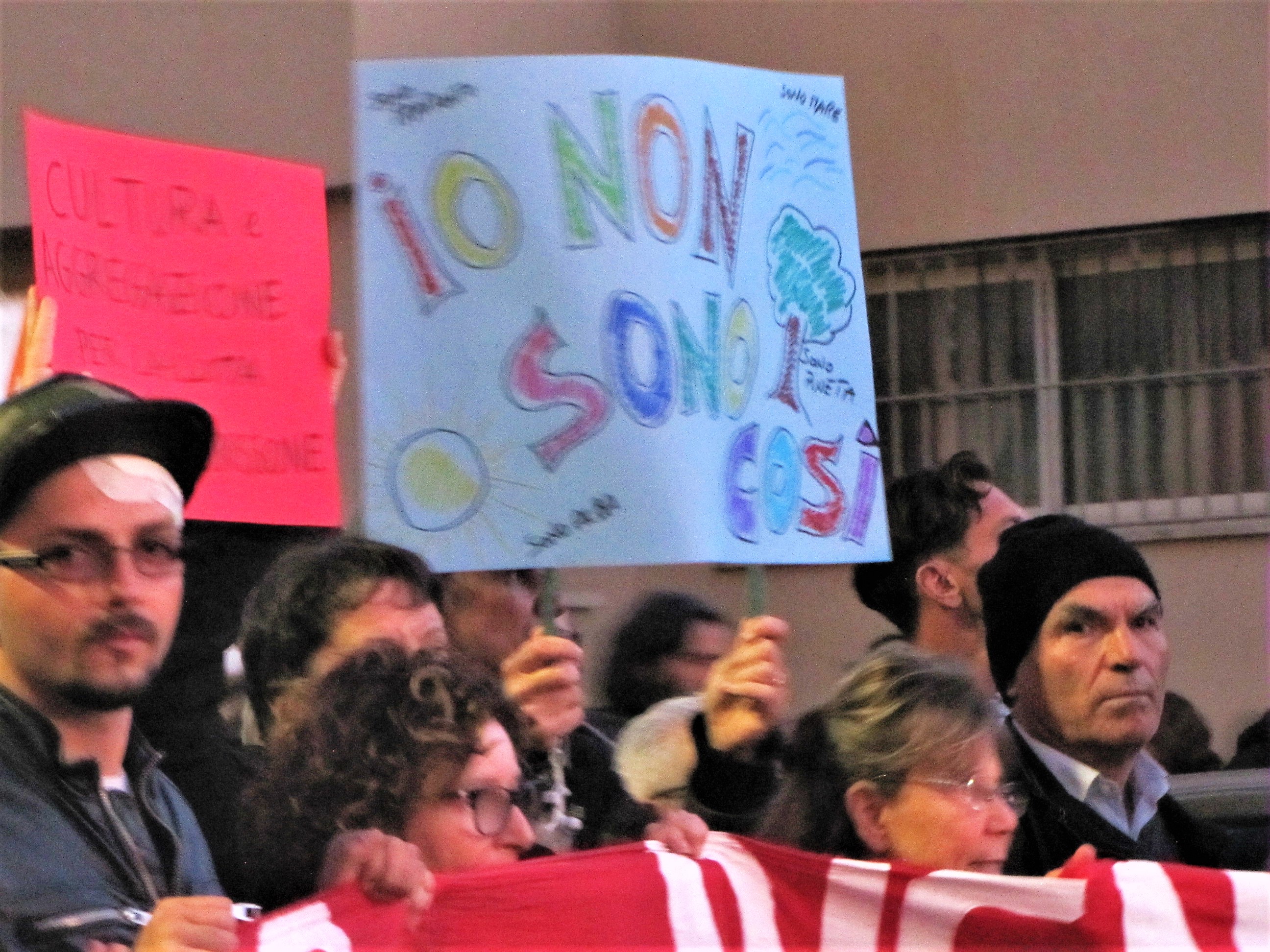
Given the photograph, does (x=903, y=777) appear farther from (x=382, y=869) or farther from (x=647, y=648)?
(x=647, y=648)

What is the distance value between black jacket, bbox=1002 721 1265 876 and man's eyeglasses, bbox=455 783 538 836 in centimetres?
84

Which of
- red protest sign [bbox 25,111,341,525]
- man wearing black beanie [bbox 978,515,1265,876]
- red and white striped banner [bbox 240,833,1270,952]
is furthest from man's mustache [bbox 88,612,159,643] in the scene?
man wearing black beanie [bbox 978,515,1265,876]

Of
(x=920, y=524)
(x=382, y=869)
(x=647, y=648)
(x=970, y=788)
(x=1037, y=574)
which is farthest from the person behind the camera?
(x=647, y=648)

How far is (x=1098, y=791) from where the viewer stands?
305cm

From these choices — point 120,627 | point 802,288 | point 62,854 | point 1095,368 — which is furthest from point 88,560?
point 1095,368

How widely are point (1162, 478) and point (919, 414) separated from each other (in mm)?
849

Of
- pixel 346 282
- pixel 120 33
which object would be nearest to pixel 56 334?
pixel 346 282

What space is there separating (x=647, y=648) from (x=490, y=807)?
181cm

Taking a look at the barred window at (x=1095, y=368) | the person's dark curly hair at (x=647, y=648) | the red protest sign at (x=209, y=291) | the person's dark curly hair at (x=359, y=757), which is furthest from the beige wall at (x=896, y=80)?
the person's dark curly hair at (x=359, y=757)

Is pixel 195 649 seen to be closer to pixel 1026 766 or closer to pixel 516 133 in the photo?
pixel 516 133

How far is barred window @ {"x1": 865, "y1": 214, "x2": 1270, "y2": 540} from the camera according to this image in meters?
6.69

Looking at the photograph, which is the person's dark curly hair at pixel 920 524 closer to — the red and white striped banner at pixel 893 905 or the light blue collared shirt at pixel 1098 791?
the light blue collared shirt at pixel 1098 791

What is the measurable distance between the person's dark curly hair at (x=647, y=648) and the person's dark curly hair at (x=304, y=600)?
4.37 feet

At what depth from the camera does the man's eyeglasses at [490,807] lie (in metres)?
2.32
